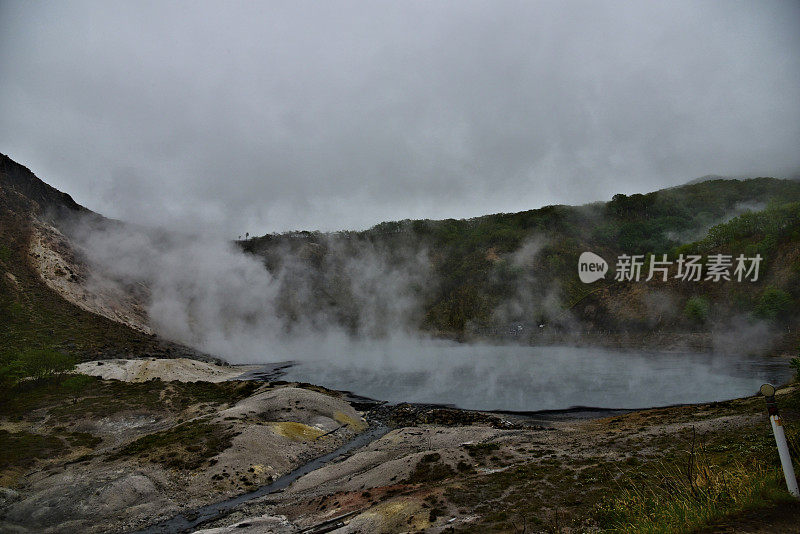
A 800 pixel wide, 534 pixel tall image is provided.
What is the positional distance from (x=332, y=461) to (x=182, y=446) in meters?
12.4

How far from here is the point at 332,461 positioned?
107 ft

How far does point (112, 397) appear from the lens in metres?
46.4

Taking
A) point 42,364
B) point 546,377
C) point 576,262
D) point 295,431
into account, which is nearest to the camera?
point 295,431

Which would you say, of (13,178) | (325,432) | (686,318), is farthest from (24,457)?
(686,318)

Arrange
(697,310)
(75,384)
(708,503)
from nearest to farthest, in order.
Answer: (708,503)
(75,384)
(697,310)

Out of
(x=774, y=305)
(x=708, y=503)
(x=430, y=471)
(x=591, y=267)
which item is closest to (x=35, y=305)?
(x=430, y=471)

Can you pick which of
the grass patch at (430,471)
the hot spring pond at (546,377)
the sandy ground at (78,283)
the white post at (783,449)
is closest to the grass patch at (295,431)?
the grass patch at (430,471)

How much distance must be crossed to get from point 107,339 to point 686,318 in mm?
116368

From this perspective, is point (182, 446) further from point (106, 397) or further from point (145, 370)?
point (145, 370)

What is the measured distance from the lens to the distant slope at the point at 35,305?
61.4m

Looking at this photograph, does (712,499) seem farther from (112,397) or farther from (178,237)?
(178,237)

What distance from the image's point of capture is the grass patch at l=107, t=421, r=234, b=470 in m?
30.3

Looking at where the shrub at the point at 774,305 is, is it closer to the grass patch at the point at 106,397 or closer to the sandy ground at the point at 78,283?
the grass patch at the point at 106,397

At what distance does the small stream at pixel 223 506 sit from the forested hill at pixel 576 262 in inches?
3411
